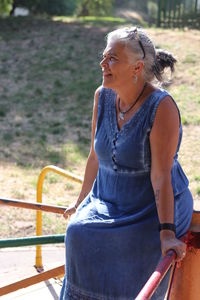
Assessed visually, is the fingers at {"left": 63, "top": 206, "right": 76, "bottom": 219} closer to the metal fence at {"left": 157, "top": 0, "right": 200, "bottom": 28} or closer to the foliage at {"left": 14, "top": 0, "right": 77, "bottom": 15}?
the metal fence at {"left": 157, "top": 0, "right": 200, "bottom": 28}

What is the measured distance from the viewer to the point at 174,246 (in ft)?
7.97

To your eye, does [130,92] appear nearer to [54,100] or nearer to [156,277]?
[156,277]

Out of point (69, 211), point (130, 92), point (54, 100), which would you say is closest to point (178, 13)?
point (54, 100)

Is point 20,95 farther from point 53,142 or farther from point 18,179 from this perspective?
point 18,179

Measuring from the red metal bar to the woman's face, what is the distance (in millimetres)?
729

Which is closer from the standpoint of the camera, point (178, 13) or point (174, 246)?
point (174, 246)

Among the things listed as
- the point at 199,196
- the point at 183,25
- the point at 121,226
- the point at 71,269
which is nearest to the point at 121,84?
the point at 121,226

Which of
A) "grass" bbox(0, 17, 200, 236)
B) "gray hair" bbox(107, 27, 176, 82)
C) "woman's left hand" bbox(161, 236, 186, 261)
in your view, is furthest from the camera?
"grass" bbox(0, 17, 200, 236)

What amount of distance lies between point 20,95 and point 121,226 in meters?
9.25

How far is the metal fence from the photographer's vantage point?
48.5ft

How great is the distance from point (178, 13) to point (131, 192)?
1270cm

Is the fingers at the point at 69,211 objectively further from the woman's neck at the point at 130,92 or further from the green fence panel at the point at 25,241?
the woman's neck at the point at 130,92

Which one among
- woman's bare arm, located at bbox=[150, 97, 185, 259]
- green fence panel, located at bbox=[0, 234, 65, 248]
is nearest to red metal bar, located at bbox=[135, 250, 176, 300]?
woman's bare arm, located at bbox=[150, 97, 185, 259]

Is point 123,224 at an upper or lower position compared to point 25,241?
upper
